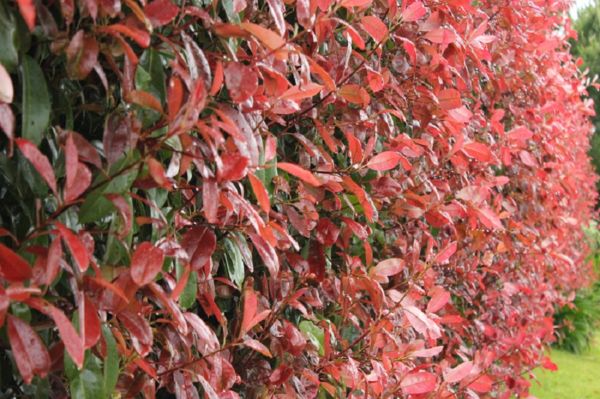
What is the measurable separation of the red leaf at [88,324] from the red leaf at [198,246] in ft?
0.89

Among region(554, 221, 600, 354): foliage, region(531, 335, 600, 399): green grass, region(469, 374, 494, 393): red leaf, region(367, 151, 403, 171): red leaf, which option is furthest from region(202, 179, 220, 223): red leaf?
region(554, 221, 600, 354): foliage

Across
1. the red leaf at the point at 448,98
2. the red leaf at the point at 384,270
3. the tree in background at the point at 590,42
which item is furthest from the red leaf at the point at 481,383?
the tree in background at the point at 590,42

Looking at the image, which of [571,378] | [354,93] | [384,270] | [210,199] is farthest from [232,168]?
[571,378]

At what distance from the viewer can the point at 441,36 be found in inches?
75.0

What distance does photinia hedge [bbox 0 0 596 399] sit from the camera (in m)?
0.99

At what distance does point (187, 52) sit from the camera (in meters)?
1.13

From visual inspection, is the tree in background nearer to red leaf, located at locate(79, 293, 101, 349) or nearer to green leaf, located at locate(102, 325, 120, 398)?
green leaf, located at locate(102, 325, 120, 398)

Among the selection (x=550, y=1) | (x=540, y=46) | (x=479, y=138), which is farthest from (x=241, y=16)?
(x=550, y=1)

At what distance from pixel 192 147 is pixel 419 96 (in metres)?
1.10

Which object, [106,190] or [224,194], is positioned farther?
[224,194]

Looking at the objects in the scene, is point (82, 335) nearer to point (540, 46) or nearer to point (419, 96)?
point (419, 96)

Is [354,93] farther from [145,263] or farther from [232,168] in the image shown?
[145,263]

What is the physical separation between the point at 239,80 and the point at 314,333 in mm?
880

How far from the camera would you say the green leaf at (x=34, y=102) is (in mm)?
976
